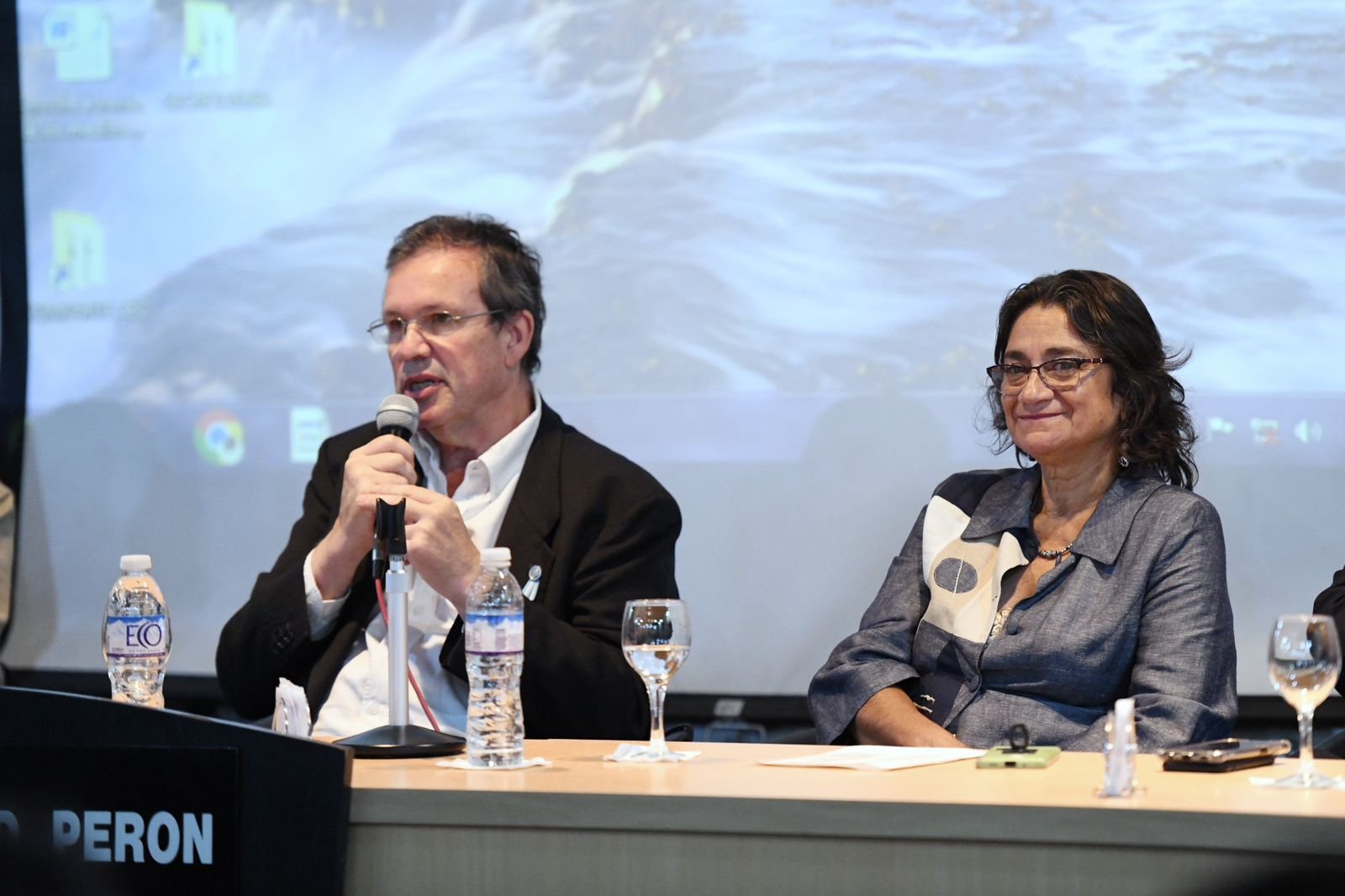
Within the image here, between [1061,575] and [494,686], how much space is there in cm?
103

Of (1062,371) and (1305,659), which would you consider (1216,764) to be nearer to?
(1305,659)

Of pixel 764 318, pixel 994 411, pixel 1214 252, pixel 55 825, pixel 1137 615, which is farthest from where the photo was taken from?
pixel 764 318

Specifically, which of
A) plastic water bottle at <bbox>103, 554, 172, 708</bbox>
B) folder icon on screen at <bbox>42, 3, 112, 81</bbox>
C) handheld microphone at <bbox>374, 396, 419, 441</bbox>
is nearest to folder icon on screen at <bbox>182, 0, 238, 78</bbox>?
folder icon on screen at <bbox>42, 3, 112, 81</bbox>

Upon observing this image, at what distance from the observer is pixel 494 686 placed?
1.70 metres

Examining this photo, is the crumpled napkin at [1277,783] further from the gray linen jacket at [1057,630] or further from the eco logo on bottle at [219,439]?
the eco logo on bottle at [219,439]

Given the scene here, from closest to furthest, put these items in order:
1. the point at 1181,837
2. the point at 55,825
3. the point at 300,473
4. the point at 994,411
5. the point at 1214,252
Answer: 1. the point at 1181,837
2. the point at 55,825
3. the point at 994,411
4. the point at 1214,252
5. the point at 300,473

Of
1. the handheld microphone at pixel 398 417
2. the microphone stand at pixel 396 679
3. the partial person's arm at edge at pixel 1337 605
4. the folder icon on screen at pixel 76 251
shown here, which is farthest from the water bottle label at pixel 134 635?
the folder icon on screen at pixel 76 251

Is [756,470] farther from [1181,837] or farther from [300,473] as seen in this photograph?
[1181,837]

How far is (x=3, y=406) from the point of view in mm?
3801

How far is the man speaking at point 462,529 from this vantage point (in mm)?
2264

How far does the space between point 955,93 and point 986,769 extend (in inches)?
79.8

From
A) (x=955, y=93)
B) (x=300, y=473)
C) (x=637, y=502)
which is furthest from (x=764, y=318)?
(x=300, y=473)

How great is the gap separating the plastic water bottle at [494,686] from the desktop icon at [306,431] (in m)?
1.95

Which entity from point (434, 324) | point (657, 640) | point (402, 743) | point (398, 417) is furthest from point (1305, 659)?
point (434, 324)
